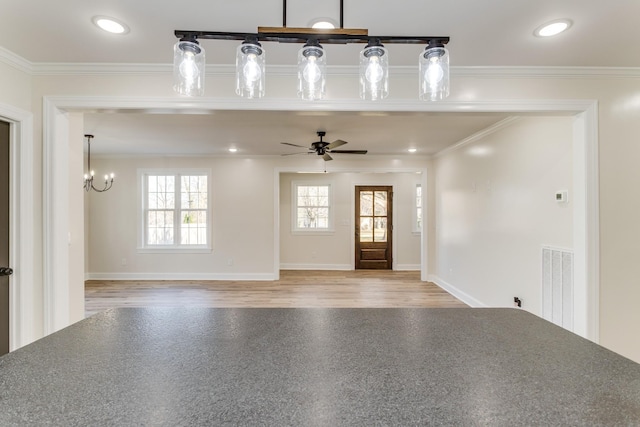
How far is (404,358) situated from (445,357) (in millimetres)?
125

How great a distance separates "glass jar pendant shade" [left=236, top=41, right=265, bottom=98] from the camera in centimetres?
117

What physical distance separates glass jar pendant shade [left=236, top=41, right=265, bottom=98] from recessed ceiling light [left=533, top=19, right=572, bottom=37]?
1.73 meters

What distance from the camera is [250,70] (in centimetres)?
122

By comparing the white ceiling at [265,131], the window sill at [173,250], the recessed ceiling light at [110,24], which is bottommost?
the window sill at [173,250]

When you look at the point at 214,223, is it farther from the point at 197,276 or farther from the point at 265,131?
the point at 265,131

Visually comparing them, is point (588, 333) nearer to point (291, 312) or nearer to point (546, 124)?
point (546, 124)

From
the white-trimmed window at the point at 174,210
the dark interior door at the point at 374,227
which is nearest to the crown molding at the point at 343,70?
the white-trimmed window at the point at 174,210

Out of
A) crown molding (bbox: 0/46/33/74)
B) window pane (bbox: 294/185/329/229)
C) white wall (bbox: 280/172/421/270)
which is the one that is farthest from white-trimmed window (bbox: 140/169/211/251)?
crown molding (bbox: 0/46/33/74)

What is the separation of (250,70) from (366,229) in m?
6.73

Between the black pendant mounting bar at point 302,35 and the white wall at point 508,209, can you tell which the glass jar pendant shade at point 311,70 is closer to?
the black pendant mounting bar at point 302,35

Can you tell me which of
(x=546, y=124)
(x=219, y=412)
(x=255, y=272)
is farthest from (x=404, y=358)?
(x=255, y=272)

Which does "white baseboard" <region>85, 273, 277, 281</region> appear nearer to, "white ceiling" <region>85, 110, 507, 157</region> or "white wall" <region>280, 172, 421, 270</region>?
"white wall" <region>280, 172, 421, 270</region>

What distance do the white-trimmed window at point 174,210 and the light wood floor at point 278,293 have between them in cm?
86

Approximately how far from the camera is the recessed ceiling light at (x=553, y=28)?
5.87 ft
